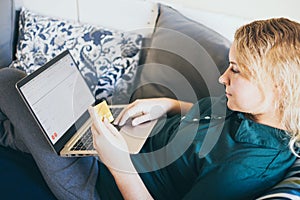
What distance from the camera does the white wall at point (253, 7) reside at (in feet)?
4.79

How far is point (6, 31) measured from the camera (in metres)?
1.90

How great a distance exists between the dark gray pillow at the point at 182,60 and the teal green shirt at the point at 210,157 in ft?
0.47

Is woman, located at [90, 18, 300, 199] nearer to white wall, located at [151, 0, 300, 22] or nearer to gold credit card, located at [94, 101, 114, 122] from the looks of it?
gold credit card, located at [94, 101, 114, 122]

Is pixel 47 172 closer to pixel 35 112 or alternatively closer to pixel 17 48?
pixel 35 112

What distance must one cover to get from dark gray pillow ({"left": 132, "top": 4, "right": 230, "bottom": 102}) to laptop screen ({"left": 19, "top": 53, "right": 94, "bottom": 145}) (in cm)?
28

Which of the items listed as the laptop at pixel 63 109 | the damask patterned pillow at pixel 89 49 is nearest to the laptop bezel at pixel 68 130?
the laptop at pixel 63 109

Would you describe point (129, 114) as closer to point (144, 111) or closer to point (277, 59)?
point (144, 111)

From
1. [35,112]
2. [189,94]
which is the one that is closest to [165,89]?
[189,94]

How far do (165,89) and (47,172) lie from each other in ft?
1.87

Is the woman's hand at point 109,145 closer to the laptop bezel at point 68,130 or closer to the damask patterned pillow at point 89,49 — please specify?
the laptop bezel at point 68,130

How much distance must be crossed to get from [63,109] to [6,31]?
87 cm

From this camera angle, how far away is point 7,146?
4.46ft

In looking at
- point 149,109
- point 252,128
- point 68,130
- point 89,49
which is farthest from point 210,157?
point 89,49

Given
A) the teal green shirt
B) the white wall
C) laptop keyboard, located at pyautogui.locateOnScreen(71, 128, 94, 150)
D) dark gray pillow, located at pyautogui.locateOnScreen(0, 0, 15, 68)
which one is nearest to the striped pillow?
the teal green shirt
